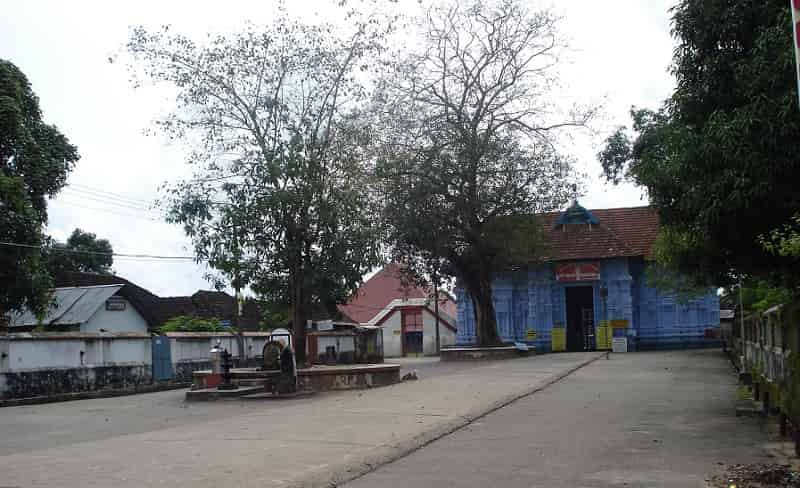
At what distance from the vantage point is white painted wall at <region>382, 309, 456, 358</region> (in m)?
59.7

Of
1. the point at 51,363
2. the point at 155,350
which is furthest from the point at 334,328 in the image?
the point at 51,363

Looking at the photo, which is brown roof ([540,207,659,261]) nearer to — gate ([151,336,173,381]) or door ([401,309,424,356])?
gate ([151,336,173,381])

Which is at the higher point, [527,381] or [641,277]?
[641,277]

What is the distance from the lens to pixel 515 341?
133ft

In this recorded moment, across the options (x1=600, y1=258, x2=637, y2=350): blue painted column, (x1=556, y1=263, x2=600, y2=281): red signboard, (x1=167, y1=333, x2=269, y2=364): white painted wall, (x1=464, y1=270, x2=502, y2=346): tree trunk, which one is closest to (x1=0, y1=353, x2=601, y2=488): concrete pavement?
(x1=167, y1=333, x2=269, y2=364): white painted wall

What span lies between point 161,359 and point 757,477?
21773 mm

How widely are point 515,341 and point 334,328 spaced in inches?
419

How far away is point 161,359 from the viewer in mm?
26375

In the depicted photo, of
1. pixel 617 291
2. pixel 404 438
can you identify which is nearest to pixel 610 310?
pixel 617 291

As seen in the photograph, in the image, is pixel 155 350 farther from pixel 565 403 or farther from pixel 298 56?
pixel 565 403

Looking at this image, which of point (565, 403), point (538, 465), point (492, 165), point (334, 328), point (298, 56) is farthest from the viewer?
point (334, 328)

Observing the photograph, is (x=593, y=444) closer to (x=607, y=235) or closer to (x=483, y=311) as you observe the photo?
(x=483, y=311)

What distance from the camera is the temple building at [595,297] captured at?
125 feet

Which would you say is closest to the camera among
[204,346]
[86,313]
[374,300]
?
[204,346]
